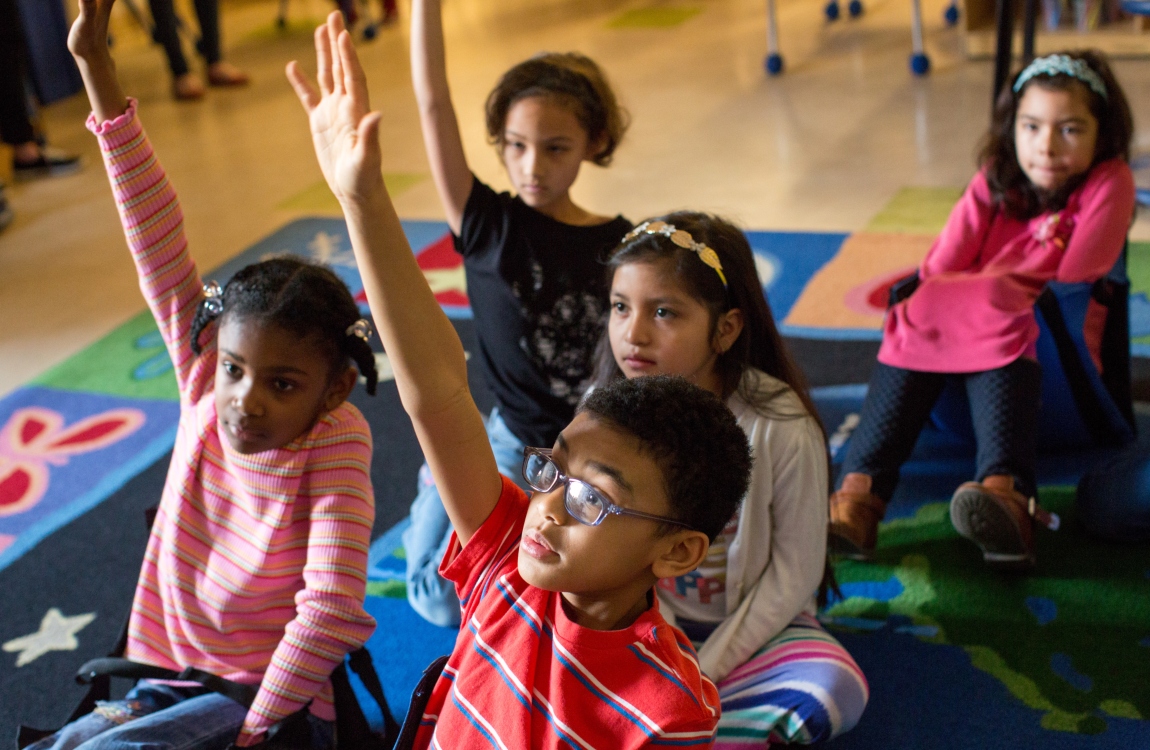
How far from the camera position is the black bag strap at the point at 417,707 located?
1003 millimetres

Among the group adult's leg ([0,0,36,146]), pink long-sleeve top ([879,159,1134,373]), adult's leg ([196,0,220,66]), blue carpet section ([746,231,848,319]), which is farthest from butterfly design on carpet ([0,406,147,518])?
adult's leg ([196,0,220,66])

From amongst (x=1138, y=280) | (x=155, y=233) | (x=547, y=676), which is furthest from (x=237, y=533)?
(x=1138, y=280)

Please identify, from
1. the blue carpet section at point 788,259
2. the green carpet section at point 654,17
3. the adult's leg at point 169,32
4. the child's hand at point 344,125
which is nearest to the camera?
the child's hand at point 344,125

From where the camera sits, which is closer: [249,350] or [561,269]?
[249,350]

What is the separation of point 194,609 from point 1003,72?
2626mm

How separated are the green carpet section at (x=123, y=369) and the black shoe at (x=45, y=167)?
5.26 feet

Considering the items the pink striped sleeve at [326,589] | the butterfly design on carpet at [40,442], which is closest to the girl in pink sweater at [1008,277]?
the pink striped sleeve at [326,589]

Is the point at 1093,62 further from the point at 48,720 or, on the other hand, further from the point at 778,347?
the point at 48,720

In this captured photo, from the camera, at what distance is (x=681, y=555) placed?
96cm

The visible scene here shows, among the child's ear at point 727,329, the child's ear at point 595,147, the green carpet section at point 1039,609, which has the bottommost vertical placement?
the green carpet section at point 1039,609

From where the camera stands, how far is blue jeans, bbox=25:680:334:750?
1188 millimetres

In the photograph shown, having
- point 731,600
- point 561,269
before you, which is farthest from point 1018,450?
point 561,269

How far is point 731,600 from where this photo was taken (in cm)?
139

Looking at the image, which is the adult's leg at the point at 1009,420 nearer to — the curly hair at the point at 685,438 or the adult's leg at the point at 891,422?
the adult's leg at the point at 891,422
